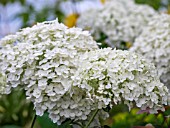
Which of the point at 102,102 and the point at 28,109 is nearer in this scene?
the point at 102,102

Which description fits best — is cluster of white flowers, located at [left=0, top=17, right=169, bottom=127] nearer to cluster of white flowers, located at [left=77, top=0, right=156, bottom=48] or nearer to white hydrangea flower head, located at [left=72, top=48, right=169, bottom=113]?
white hydrangea flower head, located at [left=72, top=48, right=169, bottom=113]

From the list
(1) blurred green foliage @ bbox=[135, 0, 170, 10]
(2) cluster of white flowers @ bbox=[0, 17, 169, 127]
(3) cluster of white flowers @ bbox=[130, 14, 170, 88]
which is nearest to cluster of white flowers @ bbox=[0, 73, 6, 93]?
(2) cluster of white flowers @ bbox=[0, 17, 169, 127]

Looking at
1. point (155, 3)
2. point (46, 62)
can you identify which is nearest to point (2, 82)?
point (46, 62)

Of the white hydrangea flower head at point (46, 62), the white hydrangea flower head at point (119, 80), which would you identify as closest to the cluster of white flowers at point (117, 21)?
the white hydrangea flower head at point (46, 62)

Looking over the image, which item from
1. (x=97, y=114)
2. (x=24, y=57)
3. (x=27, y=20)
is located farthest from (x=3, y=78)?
(x=27, y=20)

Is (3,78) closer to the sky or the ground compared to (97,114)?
closer to the sky

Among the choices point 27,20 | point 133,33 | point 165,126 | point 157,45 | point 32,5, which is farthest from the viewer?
point 32,5

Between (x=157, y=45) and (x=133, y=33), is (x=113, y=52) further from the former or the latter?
(x=133, y=33)
